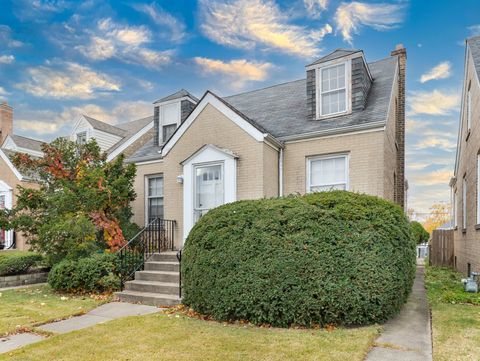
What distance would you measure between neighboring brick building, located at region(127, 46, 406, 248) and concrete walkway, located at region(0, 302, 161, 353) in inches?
153

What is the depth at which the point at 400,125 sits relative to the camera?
12477 mm

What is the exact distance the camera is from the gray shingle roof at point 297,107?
982 cm

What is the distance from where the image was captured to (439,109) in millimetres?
13789

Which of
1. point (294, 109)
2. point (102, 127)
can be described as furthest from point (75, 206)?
point (102, 127)

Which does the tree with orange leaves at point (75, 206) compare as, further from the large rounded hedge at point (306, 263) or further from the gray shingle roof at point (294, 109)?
the large rounded hedge at point (306, 263)

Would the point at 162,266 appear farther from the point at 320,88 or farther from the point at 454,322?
the point at 320,88

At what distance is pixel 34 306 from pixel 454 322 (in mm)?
7797

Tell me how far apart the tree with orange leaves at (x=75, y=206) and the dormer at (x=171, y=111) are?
8.81ft

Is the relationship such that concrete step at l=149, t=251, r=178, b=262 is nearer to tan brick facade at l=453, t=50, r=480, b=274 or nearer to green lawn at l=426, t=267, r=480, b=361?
green lawn at l=426, t=267, r=480, b=361

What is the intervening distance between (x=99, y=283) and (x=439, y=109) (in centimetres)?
1352

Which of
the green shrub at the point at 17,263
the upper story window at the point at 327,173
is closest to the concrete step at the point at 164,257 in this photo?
the green shrub at the point at 17,263

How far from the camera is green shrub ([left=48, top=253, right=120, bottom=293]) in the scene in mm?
8344

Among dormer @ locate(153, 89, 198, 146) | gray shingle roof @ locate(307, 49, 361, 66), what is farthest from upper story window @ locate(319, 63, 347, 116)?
dormer @ locate(153, 89, 198, 146)

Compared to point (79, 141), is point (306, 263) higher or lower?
lower
